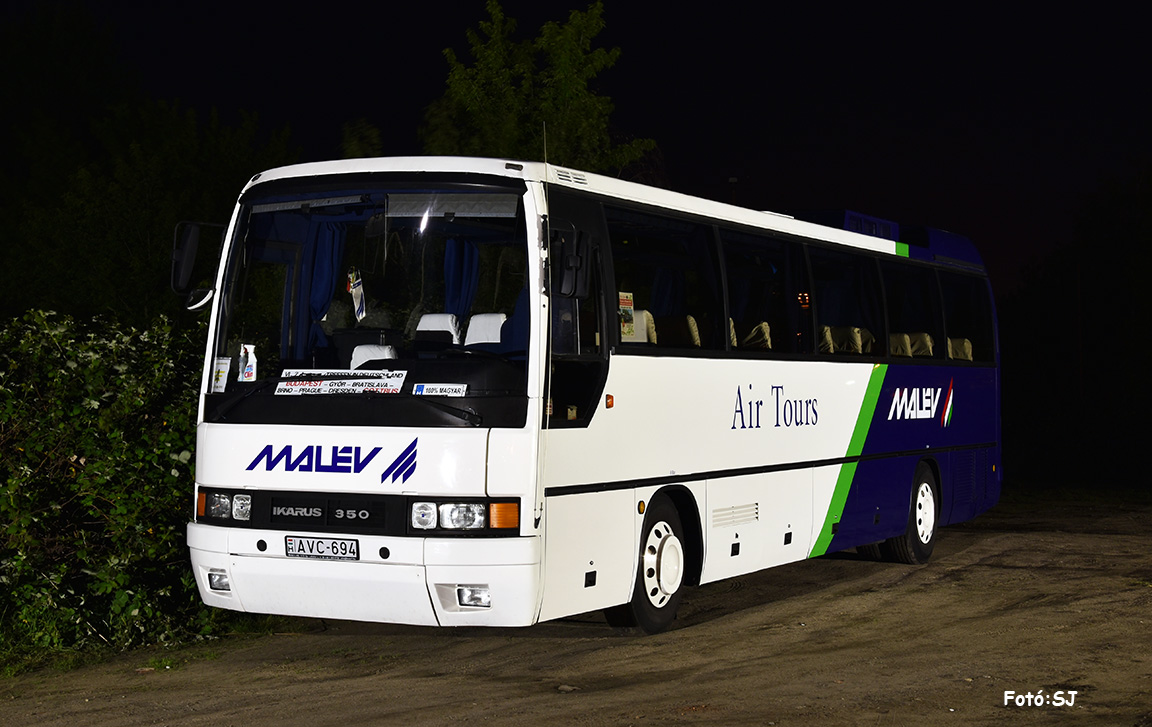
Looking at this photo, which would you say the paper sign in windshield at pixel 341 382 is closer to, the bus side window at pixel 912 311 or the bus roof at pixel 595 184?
the bus roof at pixel 595 184

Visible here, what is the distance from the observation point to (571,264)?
9.02 meters

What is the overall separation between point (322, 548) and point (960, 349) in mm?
9759

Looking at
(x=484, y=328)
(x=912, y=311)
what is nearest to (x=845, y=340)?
(x=912, y=311)

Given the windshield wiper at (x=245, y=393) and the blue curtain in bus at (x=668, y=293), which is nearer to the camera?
the windshield wiper at (x=245, y=393)

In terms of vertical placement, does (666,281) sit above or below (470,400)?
above

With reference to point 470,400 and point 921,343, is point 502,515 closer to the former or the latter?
point 470,400

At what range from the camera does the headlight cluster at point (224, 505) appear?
30.3 feet

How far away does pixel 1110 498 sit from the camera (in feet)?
79.0

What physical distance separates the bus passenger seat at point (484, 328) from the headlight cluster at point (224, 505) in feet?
5.57

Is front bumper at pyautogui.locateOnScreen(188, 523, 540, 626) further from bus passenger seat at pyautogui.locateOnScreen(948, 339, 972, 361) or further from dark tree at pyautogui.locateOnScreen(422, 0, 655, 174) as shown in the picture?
dark tree at pyautogui.locateOnScreen(422, 0, 655, 174)

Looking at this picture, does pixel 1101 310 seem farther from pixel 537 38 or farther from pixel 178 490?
pixel 178 490

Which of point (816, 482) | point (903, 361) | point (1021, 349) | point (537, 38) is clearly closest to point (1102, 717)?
point (816, 482)

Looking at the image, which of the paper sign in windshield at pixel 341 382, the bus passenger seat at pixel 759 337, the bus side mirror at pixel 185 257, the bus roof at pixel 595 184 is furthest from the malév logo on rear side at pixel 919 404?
the bus side mirror at pixel 185 257

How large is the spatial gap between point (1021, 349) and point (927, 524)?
50.4m
